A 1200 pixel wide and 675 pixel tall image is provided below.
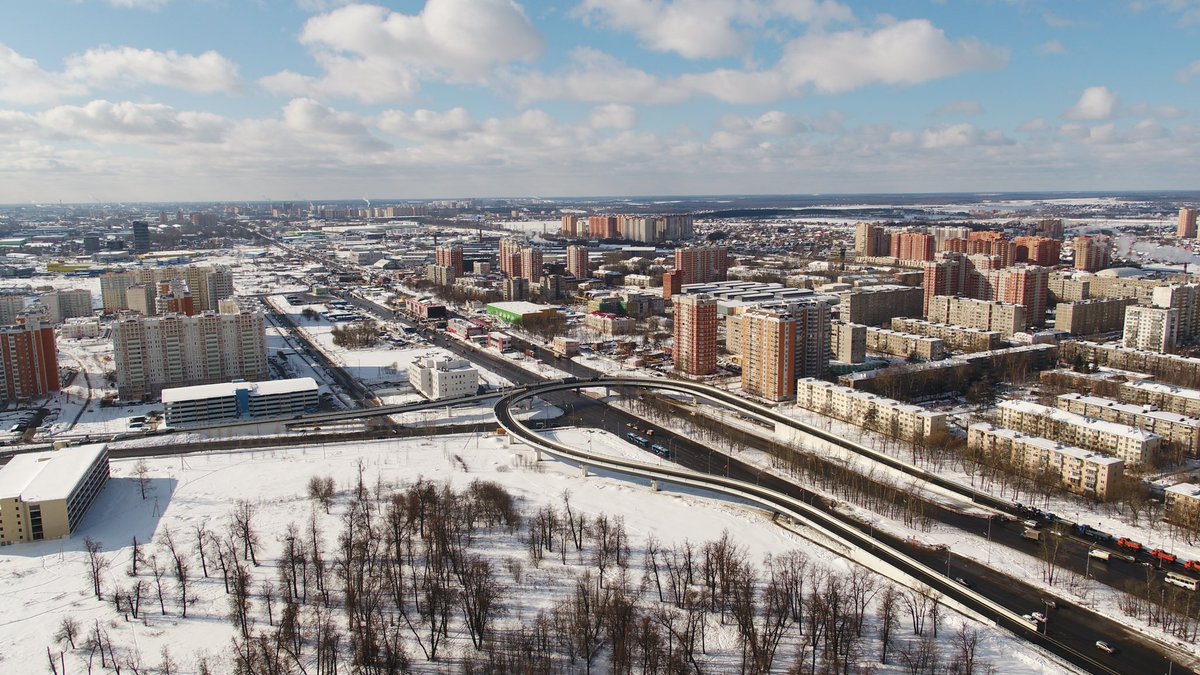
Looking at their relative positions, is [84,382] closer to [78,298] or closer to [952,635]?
[78,298]

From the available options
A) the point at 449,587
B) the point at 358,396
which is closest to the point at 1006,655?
the point at 449,587

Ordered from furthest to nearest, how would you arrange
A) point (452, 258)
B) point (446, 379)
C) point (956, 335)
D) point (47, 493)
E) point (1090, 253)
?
1. point (452, 258)
2. point (1090, 253)
3. point (956, 335)
4. point (446, 379)
5. point (47, 493)

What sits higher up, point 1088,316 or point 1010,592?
point 1088,316

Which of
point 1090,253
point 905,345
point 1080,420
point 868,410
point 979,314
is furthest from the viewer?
point 1090,253

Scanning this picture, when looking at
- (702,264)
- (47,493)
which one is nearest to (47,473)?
(47,493)

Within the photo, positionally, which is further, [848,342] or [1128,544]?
[848,342]

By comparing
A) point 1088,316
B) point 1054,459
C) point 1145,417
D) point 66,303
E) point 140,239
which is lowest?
point 1054,459

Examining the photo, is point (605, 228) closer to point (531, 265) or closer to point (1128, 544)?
point (531, 265)
